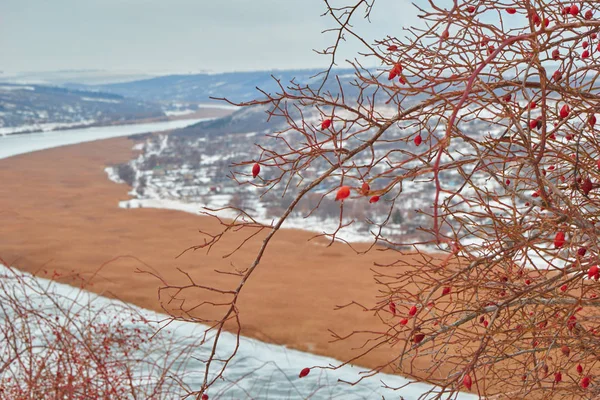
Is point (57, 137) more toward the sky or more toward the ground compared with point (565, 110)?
more toward the ground

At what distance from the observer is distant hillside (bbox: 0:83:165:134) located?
104ft

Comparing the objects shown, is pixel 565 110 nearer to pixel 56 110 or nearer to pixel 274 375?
pixel 274 375

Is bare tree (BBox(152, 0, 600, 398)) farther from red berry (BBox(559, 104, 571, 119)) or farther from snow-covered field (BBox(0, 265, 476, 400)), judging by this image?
snow-covered field (BBox(0, 265, 476, 400))

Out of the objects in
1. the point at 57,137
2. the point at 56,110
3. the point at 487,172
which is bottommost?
the point at 57,137

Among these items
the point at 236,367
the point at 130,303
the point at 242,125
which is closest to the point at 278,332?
the point at 236,367

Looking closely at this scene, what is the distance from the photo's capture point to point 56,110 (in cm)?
3856

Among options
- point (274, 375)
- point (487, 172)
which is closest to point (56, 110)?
point (274, 375)

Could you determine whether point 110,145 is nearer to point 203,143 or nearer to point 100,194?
point 203,143

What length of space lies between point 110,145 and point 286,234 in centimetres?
1617

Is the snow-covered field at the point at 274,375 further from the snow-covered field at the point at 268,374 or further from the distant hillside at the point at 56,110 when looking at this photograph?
the distant hillside at the point at 56,110

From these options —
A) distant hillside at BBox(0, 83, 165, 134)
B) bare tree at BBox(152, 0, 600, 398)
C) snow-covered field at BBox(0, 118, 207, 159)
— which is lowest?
snow-covered field at BBox(0, 118, 207, 159)

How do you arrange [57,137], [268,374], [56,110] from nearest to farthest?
[268,374] → [57,137] → [56,110]

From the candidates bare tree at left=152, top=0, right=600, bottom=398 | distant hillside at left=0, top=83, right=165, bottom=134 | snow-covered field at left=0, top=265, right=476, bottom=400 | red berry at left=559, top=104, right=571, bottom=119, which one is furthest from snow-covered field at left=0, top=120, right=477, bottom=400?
distant hillside at left=0, top=83, right=165, bottom=134

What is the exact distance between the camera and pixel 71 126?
102 feet
